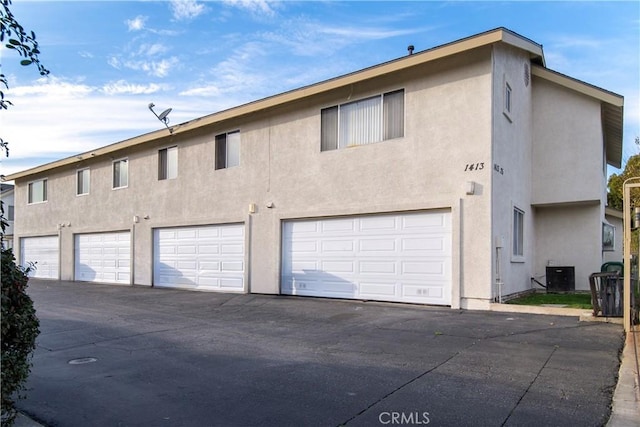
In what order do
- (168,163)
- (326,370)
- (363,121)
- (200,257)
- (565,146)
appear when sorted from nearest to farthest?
1. (326,370)
2. (363,121)
3. (565,146)
4. (200,257)
5. (168,163)

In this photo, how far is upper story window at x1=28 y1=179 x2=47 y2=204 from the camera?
25.0 m

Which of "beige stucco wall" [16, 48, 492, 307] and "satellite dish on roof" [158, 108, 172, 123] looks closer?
"beige stucco wall" [16, 48, 492, 307]

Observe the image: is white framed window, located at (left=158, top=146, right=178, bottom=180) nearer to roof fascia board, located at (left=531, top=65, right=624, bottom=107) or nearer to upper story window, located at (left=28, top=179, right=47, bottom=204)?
upper story window, located at (left=28, top=179, right=47, bottom=204)

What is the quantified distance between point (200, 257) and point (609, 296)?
12.4m

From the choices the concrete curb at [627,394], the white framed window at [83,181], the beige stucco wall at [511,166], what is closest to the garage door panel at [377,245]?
the beige stucco wall at [511,166]

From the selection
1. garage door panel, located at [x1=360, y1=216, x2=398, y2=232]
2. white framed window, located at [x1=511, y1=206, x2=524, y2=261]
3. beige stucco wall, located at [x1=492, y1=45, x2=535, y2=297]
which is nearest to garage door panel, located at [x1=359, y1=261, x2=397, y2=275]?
garage door panel, located at [x1=360, y1=216, x2=398, y2=232]

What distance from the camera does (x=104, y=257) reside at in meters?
20.8

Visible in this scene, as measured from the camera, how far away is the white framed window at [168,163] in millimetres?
17859

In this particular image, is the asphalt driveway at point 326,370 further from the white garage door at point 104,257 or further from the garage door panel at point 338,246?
the white garage door at point 104,257

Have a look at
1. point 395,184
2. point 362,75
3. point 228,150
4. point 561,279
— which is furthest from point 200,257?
point 561,279

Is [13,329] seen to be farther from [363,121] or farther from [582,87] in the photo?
[582,87]

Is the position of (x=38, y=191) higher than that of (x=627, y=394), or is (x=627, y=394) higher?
(x=38, y=191)

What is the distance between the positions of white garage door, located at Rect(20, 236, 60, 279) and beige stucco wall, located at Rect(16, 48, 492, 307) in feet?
17.6

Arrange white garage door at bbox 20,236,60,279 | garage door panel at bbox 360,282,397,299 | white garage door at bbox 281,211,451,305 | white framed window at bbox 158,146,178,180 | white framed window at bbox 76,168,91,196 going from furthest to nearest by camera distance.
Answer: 1. white garage door at bbox 20,236,60,279
2. white framed window at bbox 76,168,91,196
3. white framed window at bbox 158,146,178,180
4. garage door panel at bbox 360,282,397,299
5. white garage door at bbox 281,211,451,305
